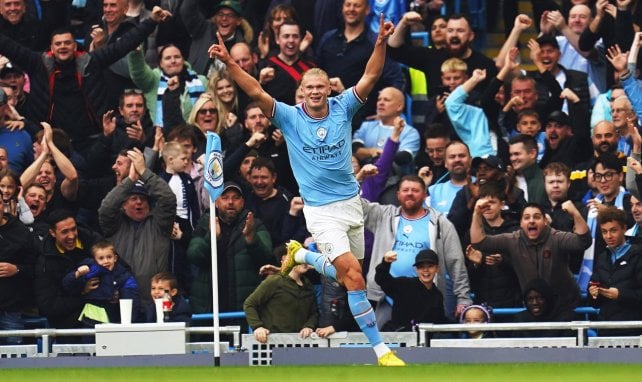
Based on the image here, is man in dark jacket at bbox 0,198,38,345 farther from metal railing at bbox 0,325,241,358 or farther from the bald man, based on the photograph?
the bald man

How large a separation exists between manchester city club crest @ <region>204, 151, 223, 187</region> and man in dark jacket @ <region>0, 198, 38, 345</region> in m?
3.21

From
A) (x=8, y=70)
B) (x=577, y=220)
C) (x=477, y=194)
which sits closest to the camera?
(x=577, y=220)

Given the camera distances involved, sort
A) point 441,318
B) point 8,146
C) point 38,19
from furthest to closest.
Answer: point 38,19
point 8,146
point 441,318

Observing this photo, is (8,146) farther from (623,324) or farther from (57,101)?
(623,324)

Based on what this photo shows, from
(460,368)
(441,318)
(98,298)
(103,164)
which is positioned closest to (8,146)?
(103,164)

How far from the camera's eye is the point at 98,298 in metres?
19.3

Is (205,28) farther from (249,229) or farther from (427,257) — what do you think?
(427,257)

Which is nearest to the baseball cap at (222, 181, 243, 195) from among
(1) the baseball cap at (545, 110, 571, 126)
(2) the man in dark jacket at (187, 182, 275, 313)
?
(2) the man in dark jacket at (187, 182, 275, 313)

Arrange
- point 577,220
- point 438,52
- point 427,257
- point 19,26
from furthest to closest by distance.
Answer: point 19,26, point 438,52, point 577,220, point 427,257

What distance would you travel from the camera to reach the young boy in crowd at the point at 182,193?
20.7 meters

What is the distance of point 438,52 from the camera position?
2352cm

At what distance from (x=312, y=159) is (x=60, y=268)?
3.85m

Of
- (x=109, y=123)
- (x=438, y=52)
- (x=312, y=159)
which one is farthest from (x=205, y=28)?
(x=312, y=159)

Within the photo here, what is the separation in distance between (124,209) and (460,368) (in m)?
6.52
